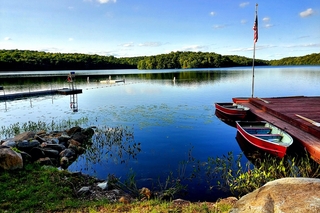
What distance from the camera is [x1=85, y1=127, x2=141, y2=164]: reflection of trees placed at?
10.5 meters

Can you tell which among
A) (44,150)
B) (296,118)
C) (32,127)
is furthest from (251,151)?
(32,127)

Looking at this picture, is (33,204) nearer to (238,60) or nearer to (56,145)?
(56,145)

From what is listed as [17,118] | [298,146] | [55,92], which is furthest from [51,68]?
[298,146]

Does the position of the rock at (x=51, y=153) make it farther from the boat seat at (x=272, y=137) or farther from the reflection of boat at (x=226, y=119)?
the reflection of boat at (x=226, y=119)

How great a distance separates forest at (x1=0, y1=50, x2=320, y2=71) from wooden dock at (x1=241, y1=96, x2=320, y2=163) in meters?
101

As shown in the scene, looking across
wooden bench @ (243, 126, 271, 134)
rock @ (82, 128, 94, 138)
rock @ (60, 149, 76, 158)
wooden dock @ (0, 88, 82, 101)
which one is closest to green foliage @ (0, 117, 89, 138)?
rock @ (82, 128, 94, 138)

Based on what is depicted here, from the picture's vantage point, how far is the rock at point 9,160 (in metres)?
7.02

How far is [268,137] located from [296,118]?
126 inches

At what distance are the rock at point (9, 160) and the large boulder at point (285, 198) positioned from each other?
656 centimetres

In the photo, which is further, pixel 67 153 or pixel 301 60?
pixel 301 60

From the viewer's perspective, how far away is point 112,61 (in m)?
137

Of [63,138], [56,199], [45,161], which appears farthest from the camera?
[63,138]

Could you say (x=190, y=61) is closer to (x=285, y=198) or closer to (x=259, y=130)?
(x=259, y=130)

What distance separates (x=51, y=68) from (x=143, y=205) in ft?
389
